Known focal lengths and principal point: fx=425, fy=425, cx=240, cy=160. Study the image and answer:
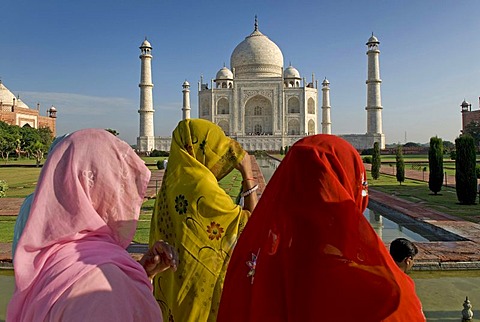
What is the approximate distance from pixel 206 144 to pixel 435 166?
888 cm

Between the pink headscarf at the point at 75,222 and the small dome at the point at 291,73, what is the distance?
121ft

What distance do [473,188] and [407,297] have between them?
7.99m

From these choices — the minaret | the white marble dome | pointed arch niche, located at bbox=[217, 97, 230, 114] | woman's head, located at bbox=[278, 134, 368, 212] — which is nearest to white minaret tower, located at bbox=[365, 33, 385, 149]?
the minaret

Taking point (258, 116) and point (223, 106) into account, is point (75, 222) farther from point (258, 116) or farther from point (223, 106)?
point (258, 116)

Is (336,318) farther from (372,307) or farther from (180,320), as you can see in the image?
(180,320)

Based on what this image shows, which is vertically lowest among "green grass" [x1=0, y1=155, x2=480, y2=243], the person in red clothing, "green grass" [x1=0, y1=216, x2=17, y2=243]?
"green grass" [x1=0, y1=216, x2=17, y2=243]

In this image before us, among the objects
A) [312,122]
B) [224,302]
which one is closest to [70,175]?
[224,302]

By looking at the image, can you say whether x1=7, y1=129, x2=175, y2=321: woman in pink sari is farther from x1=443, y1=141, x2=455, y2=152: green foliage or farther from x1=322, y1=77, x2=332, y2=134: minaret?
x1=322, y1=77, x2=332, y2=134: minaret

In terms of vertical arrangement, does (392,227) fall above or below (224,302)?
below

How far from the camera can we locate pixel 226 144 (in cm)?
166

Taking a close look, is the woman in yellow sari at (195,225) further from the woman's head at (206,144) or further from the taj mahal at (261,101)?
the taj mahal at (261,101)

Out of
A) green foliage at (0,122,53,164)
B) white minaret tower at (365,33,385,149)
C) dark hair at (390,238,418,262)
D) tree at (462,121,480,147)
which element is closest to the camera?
dark hair at (390,238,418,262)

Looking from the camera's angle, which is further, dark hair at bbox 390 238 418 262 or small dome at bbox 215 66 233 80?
small dome at bbox 215 66 233 80

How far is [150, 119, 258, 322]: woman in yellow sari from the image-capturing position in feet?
4.94
